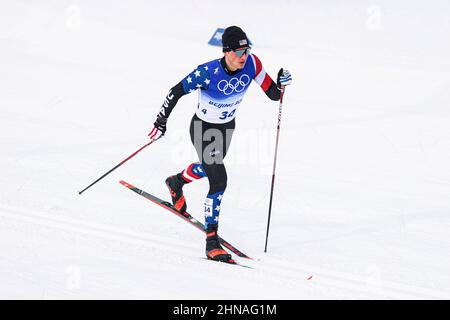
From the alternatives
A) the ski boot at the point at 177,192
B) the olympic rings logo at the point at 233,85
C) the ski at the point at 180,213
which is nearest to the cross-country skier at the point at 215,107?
the olympic rings logo at the point at 233,85

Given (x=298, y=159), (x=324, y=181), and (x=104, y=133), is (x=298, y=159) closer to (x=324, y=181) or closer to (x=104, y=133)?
(x=324, y=181)

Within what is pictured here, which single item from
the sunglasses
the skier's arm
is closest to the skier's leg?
the skier's arm

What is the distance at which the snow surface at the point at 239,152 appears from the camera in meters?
4.68

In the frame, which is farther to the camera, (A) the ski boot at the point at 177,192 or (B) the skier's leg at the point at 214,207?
(A) the ski boot at the point at 177,192

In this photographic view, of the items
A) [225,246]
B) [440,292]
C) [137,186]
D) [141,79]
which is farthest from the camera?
[141,79]

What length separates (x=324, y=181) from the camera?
640cm

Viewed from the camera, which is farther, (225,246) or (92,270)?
(225,246)

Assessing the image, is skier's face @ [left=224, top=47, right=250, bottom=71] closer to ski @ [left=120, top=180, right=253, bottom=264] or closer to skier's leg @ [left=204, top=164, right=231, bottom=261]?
skier's leg @ [left=204, top=164, right=231, bottom=261]

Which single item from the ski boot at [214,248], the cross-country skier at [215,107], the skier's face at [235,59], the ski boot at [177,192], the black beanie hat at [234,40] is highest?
the black beanie hat at [234,40]

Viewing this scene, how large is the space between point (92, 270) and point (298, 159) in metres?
3.12

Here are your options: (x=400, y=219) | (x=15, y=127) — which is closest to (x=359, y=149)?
(x=400, y=219)

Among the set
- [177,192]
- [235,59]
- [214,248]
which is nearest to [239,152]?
[177,192]

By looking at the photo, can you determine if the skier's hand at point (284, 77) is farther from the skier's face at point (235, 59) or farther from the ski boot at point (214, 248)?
the ski boot at point (214, 248)

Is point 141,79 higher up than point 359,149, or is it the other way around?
point 141,79
